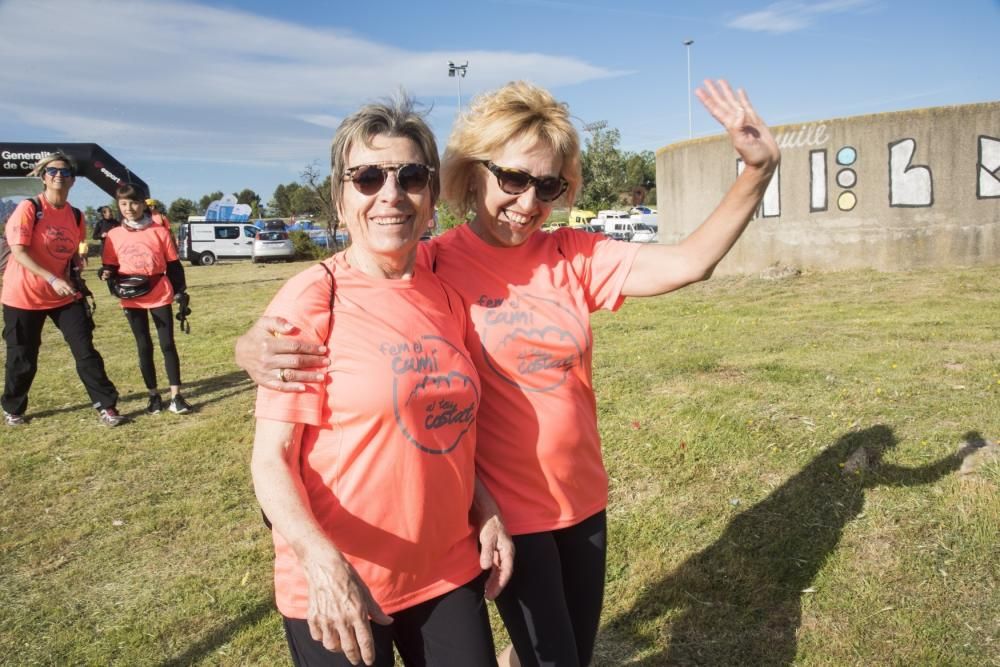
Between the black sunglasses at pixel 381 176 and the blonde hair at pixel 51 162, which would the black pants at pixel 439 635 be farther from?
the blonde hair at pixel 51 162

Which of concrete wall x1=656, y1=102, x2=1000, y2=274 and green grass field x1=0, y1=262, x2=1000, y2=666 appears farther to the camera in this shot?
concrete wall x1=656, y1=102, x2=1000, y2=274

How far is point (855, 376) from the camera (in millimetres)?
6641

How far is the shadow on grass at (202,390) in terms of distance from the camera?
7520 mm

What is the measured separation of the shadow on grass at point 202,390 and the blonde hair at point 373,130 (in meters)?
6.25

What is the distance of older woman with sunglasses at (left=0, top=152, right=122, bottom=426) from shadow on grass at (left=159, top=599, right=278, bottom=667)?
13.1 feet

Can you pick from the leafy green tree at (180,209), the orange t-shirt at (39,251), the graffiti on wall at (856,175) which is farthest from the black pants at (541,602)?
the leafy green tree at (180,209)

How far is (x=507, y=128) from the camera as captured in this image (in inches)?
88.1

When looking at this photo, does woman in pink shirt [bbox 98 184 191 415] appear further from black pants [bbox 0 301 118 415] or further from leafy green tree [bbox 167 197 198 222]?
leafy green tree [bbox 167 197 198 222]

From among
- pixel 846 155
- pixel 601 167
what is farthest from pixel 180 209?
pixel 846 155

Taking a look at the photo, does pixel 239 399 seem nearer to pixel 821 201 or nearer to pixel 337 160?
pixel 337 160

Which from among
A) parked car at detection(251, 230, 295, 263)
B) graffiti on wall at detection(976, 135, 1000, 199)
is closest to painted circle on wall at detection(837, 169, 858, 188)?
graffiti on wall at detection(976, 135, 1000, 199)

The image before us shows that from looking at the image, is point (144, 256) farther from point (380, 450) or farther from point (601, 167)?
point (601, 167)

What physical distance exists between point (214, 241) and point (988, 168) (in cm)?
2901

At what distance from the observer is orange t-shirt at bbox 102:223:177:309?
6992 mm
